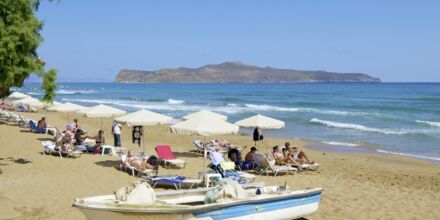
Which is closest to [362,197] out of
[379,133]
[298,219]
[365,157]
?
[298,219]

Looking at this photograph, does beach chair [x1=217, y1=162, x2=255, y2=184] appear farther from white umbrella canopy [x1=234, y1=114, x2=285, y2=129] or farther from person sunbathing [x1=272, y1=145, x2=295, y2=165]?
white umbrella canopy [x1=234, y1=114, x2=285, y2=129]

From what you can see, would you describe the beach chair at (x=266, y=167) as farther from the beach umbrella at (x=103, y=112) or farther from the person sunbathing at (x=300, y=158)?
the beach umbrella at (x=103, y=112)

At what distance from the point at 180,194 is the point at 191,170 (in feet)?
18.0

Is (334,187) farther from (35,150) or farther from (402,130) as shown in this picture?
(402,130)

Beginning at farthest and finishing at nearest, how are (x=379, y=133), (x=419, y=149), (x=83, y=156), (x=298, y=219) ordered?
1. (x=379, y=133)
2. (x=419, y=149)
3. (x=83, y=156)
4. (x=298, y=219)

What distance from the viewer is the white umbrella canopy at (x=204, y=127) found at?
1255 centimetres

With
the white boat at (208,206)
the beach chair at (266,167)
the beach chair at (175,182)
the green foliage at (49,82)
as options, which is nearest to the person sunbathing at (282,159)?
the beach chair at (266,167)

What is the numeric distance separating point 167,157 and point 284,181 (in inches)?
134

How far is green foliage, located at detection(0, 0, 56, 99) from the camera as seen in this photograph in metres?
9.21

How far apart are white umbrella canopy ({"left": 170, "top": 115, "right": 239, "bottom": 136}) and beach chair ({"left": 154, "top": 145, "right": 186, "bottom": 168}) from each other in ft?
1.98

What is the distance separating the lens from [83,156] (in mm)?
14930

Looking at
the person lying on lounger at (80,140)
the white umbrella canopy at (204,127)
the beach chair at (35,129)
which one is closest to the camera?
the white umbrella canopy at (204,127)

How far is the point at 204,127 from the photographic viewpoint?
1265cm

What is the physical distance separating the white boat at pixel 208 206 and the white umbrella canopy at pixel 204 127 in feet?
13.0
